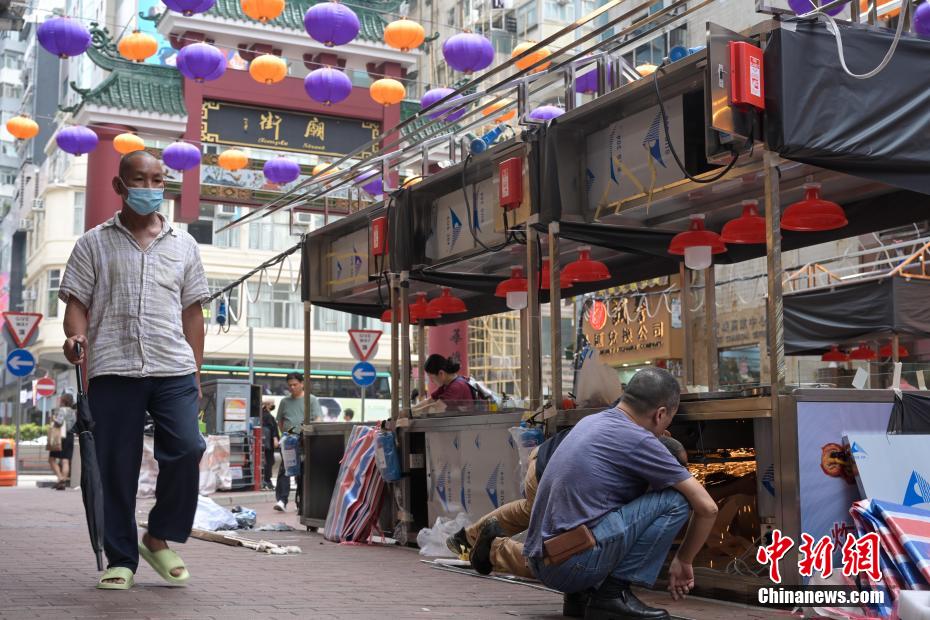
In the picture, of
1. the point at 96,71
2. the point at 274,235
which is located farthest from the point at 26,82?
the point at 274,235

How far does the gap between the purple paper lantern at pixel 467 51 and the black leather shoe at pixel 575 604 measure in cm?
1026

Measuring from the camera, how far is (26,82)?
229 feet

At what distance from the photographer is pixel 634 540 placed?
5.08 metres

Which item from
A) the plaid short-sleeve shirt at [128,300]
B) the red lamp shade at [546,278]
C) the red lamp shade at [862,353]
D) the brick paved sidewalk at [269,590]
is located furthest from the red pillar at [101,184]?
the plaid short-sleeve shirt at [128,300]

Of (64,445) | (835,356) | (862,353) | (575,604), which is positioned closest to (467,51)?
(835,356)

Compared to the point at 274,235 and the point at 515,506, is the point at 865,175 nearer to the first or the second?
the point at 515,506

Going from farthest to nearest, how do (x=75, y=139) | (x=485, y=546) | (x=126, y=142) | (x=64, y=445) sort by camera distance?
(x=64, y=445)
(x=126, y=142)
(x=75, y=139)
(x=485, y=546)

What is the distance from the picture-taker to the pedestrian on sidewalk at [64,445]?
22797mm

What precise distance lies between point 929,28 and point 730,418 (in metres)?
4.09

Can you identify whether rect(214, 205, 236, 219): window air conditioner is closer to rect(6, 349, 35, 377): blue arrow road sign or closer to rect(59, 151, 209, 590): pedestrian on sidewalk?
rect(6, 349, 35, 377): blue arrow road sign

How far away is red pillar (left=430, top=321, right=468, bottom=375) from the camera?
19594mm

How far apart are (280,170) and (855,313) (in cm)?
1019

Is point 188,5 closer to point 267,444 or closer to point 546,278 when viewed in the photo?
point 546,278

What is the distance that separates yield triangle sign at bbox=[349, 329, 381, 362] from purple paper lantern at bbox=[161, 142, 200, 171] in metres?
3.60
